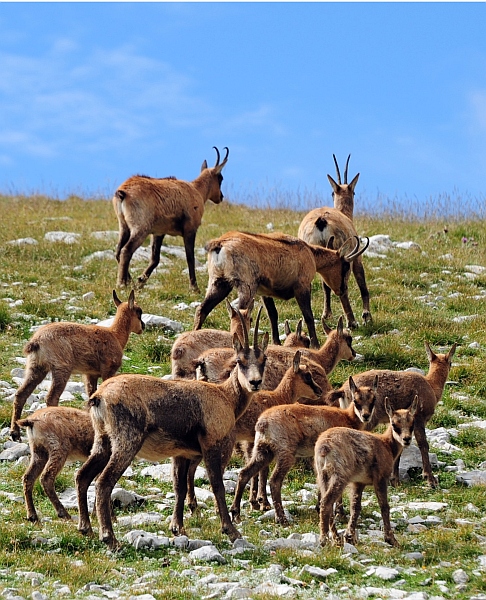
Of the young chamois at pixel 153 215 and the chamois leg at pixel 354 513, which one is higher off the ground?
the young chamois at pixel 153 215

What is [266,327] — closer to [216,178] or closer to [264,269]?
[264,269]

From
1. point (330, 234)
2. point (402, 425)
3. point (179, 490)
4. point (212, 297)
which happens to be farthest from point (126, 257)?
point (402, 425)

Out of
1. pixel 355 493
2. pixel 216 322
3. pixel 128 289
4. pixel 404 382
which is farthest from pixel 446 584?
pixel 128 289

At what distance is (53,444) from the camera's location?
824 cm

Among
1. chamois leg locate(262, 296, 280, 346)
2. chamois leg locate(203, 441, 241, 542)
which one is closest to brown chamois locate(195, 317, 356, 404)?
chamois leg locate(262, 296, 280, 346)

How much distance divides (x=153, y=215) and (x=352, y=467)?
380 inches

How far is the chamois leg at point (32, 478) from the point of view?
26.1 feet

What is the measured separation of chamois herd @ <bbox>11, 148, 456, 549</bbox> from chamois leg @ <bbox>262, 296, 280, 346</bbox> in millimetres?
21

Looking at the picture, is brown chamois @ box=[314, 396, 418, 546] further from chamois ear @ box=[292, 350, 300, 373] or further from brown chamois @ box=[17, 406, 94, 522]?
brown chamois @ box=[17, 406, 94, 522]

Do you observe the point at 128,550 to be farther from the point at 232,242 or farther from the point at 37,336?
the point at 232,242

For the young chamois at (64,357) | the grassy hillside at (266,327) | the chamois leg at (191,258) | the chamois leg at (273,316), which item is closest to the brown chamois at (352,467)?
the grassy hillside at (266,327)

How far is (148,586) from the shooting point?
6.52 metres

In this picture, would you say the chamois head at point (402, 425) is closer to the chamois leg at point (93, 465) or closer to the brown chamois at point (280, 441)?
the brown chamois at point (280, 441)

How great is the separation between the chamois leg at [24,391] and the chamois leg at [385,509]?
153 inches
